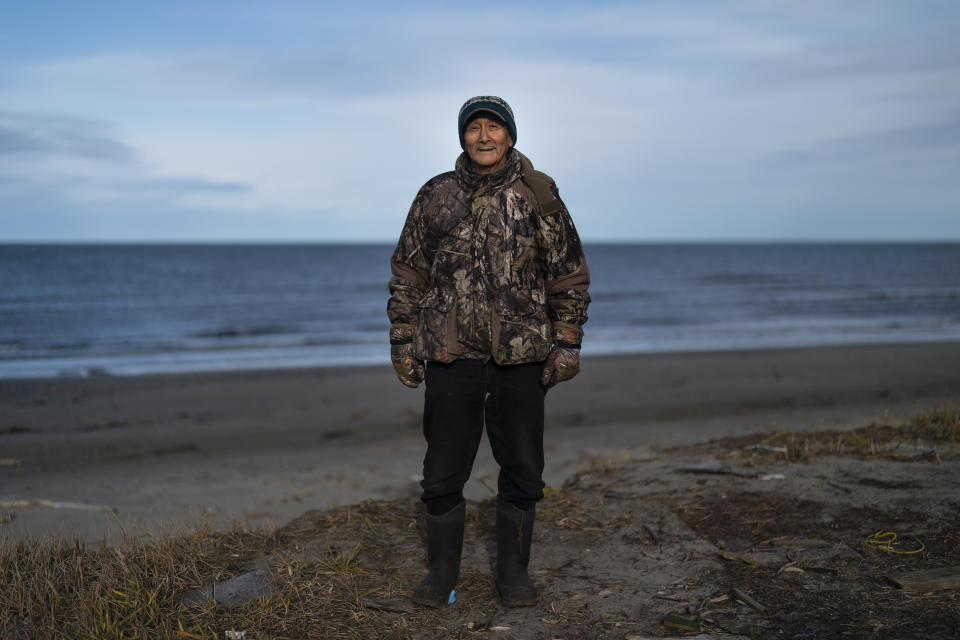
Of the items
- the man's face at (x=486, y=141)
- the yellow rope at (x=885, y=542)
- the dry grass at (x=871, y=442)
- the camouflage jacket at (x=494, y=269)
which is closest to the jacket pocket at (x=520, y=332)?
the camouflage jacket at (x=494, y=269)

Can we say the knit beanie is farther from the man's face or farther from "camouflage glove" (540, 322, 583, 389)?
"camouflage glove" (540, 322, 583, 389)

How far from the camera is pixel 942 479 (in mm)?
4711

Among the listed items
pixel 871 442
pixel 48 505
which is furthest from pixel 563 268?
pixel 48 505

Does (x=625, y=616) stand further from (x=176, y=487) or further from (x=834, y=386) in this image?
(x=834, y=386)

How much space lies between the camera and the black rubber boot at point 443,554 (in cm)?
348

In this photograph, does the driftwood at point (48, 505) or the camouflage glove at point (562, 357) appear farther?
A: the driftwood at point (48, 505)

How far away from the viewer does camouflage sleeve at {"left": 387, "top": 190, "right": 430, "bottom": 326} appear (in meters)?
3.40

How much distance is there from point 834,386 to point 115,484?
372 inches

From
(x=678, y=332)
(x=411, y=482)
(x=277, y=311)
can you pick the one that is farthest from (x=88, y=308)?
(x=411, y=482)

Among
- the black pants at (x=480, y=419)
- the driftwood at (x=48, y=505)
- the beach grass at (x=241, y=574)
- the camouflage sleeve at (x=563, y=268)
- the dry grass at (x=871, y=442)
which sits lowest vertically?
the driftwood at (x=48, y=505)

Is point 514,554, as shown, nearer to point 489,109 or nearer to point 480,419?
point 480,419

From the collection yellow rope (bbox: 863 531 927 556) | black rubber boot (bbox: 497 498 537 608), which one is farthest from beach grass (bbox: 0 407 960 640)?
yellow rope (bbox: 863 531 927 556)

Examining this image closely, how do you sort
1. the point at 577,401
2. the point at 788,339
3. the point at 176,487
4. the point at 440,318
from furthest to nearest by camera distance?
the point at 788,339 → the point at 577,401 → the point at 176,487 → the point at 440,318

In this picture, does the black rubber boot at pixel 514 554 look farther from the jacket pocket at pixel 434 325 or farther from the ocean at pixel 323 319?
the ocean at pixel 323 319
